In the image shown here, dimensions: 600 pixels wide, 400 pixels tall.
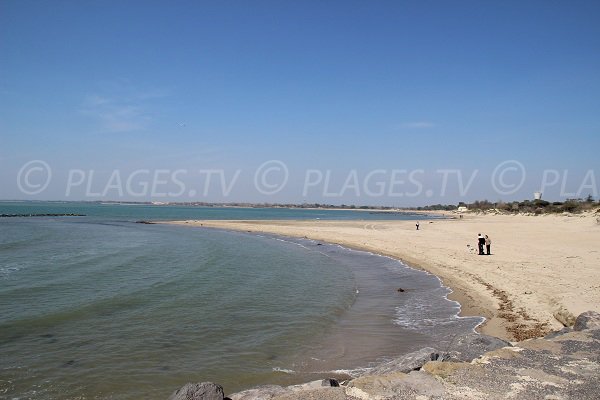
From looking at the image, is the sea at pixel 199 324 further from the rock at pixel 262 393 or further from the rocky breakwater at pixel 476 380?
the rocky breakwater at pixel 476 380

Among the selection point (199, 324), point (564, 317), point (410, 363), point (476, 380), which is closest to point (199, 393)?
point (410, 363)

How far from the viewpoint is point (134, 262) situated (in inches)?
939

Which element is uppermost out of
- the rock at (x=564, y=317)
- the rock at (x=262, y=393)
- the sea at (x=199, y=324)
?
the rock at (x=564, y=317)

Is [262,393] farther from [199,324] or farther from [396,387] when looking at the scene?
[199,324]

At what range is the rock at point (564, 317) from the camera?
10413 mm

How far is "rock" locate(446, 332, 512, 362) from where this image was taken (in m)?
7.56

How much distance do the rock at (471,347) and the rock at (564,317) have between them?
12.1ft

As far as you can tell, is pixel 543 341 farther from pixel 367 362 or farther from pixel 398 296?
pixel 398 296

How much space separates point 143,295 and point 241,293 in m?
3.71

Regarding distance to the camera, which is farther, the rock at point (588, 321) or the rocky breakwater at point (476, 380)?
the rock at point (588, 321)

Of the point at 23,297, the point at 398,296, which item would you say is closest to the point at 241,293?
the point at 398,296

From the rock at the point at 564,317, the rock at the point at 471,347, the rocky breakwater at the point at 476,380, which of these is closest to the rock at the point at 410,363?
the rocky breakwater at the point at 476,380

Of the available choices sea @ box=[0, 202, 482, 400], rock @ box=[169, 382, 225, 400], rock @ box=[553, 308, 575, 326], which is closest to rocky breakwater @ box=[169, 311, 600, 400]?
rock @ box=[169, 382, 225, 400]

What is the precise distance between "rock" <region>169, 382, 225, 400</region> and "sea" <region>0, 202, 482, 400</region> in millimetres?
1453
